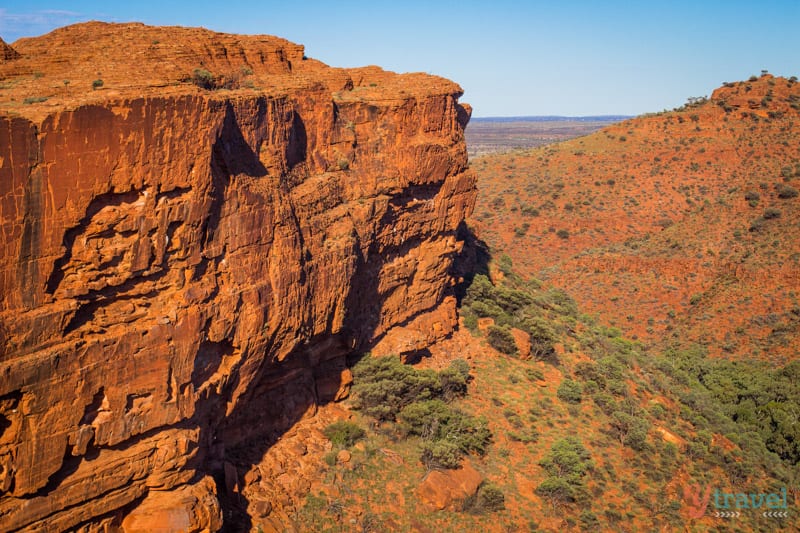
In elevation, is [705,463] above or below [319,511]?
below

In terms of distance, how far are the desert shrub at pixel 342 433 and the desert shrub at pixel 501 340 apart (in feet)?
35.5

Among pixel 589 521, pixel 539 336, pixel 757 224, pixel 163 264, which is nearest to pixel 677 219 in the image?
pixel 757 224

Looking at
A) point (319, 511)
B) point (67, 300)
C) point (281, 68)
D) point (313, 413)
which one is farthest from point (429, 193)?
point (67, 300)

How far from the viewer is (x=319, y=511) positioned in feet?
56.7

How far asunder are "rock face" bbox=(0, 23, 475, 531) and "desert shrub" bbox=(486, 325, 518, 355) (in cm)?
990

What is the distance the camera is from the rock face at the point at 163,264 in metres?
11.4

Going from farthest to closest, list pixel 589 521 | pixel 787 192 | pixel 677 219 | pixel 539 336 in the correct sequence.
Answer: pixel 677 219 < pixel 787 192 < pixel 539 336 < pixel 589 521

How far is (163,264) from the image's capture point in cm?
1334

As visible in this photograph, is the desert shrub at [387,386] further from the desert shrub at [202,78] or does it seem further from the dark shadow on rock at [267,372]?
the desert shrub at [202,78]

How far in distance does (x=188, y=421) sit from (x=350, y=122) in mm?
11753

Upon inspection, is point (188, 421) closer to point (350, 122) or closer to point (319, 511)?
point (319, 511)

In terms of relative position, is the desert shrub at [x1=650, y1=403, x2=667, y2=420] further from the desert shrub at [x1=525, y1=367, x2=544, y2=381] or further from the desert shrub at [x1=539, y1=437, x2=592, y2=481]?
the desert shrub at [x1=539, y1=437, x2=592, y2=481]
